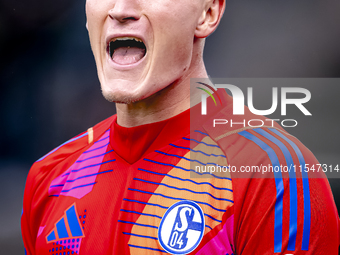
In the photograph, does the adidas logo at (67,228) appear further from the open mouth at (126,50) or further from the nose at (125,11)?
the nose at (125,11)

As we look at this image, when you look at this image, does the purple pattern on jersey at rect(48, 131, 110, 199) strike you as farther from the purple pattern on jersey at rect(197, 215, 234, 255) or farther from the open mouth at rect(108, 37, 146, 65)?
the purple pattern on jersey at rect(197, 215, 234, 255)

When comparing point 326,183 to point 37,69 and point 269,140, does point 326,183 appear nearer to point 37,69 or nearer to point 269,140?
point 269,140

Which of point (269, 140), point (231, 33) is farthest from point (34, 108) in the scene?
point (269, 140)

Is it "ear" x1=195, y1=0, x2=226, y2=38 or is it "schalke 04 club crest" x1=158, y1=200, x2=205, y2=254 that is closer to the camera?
"schalke 04 club crest" x1=158, y1=200, x2=205, y2=254

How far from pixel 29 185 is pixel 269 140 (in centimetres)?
111

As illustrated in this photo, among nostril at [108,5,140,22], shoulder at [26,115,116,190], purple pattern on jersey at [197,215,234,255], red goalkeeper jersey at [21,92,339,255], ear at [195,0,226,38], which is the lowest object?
purple pattern on jersey at [197,215,234,255]

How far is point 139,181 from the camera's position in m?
1.62

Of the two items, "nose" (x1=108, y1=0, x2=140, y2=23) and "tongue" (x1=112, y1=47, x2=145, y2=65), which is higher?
"nose" (x1=108, y1=0, x2=140, y2=23)

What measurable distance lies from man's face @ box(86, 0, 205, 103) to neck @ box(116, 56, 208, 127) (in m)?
0.06

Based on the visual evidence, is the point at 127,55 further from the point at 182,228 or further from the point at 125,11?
the point at 182,228

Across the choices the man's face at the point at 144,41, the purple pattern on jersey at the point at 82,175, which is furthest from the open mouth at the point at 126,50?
the purple pattern on jersey at the point at 82,175

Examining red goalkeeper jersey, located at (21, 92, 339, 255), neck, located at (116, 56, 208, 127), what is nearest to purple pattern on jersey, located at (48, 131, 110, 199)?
red goalkeeper jersey, located at (21, 92, 339, 255)

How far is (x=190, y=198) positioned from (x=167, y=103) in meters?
0.37

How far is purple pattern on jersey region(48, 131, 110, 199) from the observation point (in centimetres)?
177
